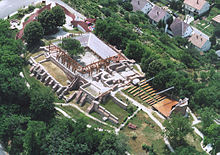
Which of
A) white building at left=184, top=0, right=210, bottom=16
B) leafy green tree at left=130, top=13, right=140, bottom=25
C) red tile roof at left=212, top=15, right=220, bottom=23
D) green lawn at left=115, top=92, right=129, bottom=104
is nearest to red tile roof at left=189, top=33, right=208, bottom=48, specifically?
red tile roof at left=212, top=15, right=220, bottom=23

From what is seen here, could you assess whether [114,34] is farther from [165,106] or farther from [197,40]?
[197,40]

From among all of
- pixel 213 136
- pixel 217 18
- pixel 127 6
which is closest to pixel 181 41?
pixel 217 18

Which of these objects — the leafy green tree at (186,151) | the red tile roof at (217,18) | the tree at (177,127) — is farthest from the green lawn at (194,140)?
the red tile roof at (217,18)

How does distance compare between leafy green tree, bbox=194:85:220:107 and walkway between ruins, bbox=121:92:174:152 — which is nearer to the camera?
walkway between ruins, bbox=121:92:174:152

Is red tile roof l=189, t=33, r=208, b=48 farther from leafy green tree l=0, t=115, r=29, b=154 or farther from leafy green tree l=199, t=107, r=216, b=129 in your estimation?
leafy green tree l=0, t=115, r=29, b=154

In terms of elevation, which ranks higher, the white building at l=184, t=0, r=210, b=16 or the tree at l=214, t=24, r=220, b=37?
the white building at l=184, t=0, r=210, b=16

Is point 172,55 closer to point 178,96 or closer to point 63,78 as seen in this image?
point 178,96

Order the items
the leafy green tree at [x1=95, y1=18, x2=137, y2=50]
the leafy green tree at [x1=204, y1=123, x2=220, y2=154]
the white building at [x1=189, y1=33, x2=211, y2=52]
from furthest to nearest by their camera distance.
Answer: the white building at [x1=189, y1=33, x2=211, y2=52]
the leafy green tree at [x1=95, y1=18, x2=137, y2=50]
the leafy green tree at [x1=204, y1=123, x2=220, y2=154]
